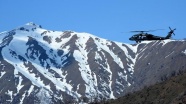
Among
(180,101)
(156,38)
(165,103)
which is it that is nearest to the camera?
(156,38)

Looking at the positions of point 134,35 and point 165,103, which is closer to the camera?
point 134,35

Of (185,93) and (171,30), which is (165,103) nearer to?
(185,93)

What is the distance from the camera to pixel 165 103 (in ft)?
634

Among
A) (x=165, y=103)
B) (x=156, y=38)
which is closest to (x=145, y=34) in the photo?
(x=156, y=38)

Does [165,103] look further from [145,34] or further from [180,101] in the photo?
[145,34]

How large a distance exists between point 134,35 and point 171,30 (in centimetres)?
780

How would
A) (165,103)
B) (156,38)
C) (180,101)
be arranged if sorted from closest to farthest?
1. (156,38)
2. (180,101)
3. (165,103)

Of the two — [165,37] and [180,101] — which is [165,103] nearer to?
[180,101]

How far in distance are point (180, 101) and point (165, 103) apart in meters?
33.3

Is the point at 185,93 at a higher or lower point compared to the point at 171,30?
higher

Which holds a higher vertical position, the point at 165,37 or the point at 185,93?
the point at 185,93

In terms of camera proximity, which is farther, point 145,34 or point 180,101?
point 180,101

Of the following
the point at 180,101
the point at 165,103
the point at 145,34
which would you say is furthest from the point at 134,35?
the point at 165,103

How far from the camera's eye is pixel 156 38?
300 feet
